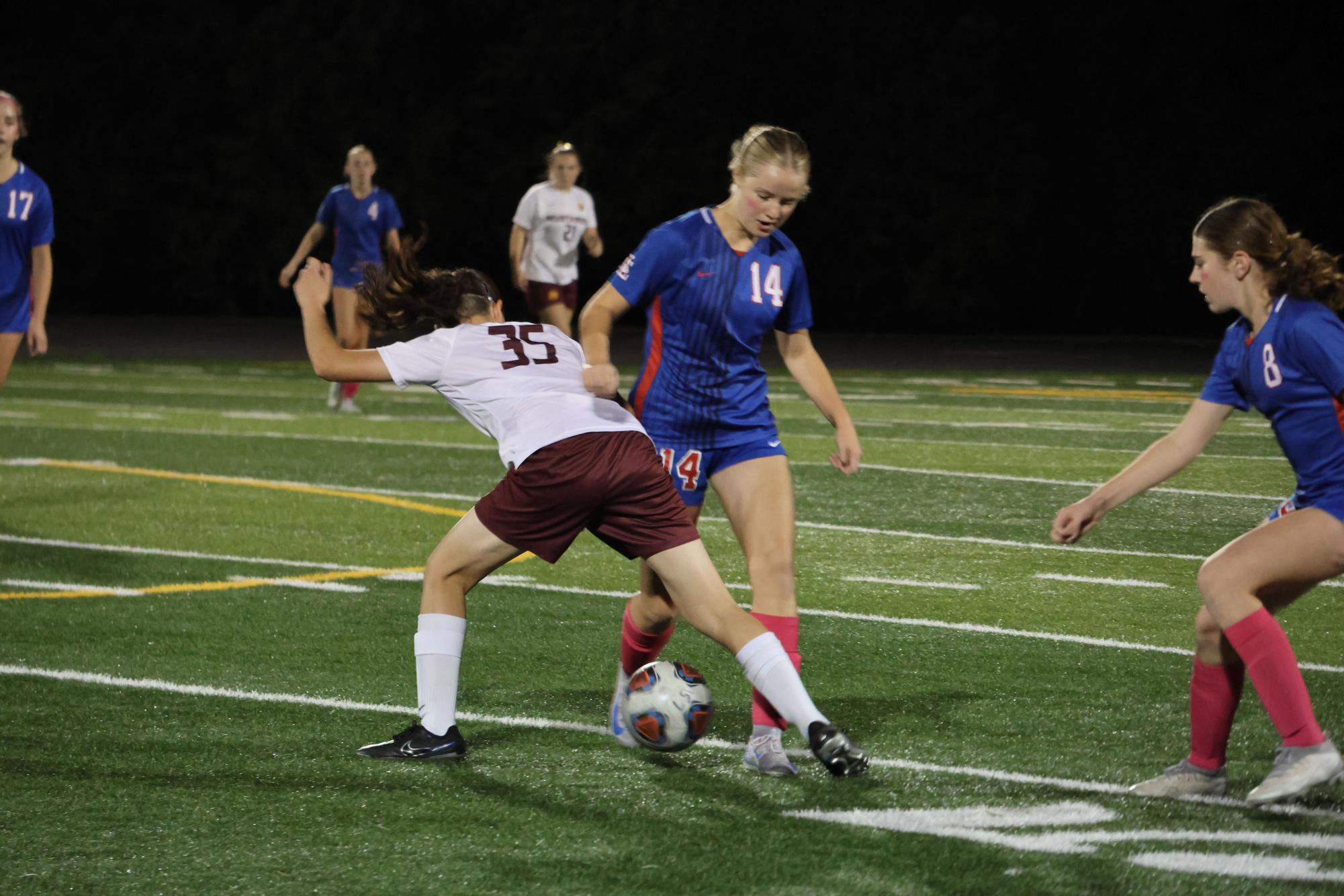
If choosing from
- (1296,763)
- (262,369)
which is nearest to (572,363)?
(1296,763)

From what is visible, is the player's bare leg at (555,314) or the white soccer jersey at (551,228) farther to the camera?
the player's bare leg at (555,314)

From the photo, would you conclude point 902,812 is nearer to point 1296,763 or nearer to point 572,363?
point 1296,763

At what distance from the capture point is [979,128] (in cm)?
3531

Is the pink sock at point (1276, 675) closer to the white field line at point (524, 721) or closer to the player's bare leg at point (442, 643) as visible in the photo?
the white field line at point (524, 721)

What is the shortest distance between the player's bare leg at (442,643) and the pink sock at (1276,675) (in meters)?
2.03

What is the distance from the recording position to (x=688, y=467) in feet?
18.6

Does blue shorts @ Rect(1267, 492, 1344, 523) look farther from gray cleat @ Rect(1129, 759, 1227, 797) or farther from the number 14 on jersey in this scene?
the number 14 on jersey

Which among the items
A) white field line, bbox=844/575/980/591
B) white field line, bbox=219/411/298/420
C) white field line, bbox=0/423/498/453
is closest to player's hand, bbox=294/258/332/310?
white field line, bbox=844/575/980/591

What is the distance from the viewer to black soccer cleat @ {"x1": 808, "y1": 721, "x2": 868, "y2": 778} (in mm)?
4730

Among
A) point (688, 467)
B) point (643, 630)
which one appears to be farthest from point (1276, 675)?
point (643, 630)

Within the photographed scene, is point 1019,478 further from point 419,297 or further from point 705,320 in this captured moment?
point 419,297

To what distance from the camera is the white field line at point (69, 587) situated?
8.27 m

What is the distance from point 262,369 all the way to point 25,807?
18878 millimetres

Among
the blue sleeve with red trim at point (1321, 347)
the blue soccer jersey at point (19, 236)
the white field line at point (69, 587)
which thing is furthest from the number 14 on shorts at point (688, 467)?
the blue soccer jersey at point (19, 236)
